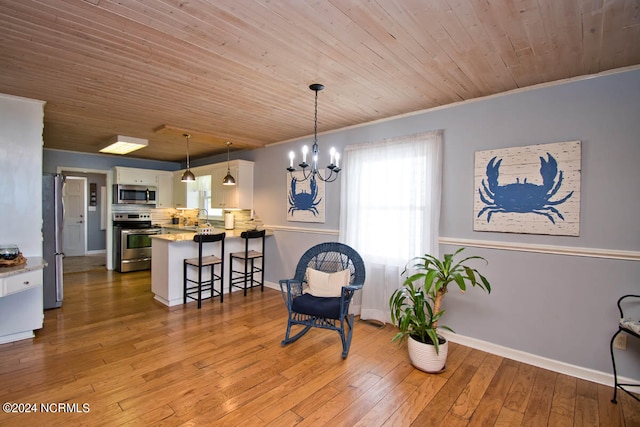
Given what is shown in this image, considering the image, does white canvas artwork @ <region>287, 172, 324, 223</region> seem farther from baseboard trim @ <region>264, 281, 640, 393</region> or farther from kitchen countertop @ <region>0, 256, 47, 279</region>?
kitchen countertop @ <region>0, 256, 47, 279</region>

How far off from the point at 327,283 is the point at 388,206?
1.18 metres

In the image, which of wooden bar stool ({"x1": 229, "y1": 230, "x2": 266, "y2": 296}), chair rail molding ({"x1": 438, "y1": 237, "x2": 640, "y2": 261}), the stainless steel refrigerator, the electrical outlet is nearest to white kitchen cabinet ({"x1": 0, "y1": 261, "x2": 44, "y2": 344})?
the stainless steel refrigerator

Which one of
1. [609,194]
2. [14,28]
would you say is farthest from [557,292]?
[14,28]

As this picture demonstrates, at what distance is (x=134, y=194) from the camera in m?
6.43

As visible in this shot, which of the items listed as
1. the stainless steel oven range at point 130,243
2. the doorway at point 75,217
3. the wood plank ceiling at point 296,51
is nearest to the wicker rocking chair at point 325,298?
the wood plank ceiling at point 296,51

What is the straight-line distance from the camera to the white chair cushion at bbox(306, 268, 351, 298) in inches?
125

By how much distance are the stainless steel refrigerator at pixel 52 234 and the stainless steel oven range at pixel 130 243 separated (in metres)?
2.01

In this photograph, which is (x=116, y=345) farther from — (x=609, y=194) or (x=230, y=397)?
(x=609, y=194)

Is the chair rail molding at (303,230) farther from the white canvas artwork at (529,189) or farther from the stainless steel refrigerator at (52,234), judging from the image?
the stainless steel refrigerator at (52,234)

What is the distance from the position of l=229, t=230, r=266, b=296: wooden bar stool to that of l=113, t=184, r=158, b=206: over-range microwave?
125 inches

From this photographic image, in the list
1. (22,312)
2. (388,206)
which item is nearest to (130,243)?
(22,312)

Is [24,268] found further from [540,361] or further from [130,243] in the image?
[540,361]

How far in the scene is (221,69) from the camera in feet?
7.94

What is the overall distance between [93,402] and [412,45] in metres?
3.28
